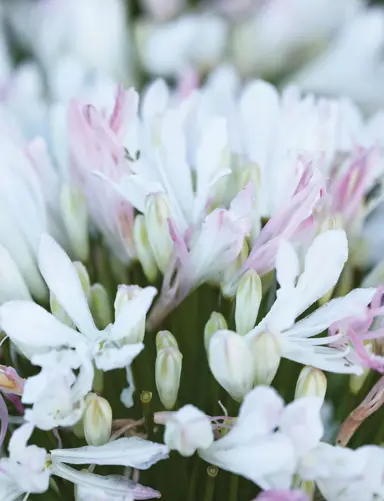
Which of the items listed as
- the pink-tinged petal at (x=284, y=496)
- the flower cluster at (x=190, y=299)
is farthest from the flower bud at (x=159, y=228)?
the pink-tinged petal at (x=284, y=496)

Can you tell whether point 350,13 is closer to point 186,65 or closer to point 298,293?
point 186,65

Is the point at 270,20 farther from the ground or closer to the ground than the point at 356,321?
farther from the ground

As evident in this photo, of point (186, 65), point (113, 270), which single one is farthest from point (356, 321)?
point (186, 65)

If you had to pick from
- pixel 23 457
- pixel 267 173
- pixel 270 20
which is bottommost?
pixel 23 457

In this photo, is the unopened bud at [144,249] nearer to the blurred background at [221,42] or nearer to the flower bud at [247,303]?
the flower bud at [247,303]

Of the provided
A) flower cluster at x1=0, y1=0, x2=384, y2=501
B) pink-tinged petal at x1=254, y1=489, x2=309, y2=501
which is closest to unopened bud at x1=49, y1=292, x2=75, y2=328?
flower cluster at x1=0, y1=0, x2=384, y2=501

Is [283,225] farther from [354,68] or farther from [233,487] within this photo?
[354,68]

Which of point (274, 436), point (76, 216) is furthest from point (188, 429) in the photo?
point (76, 216)
